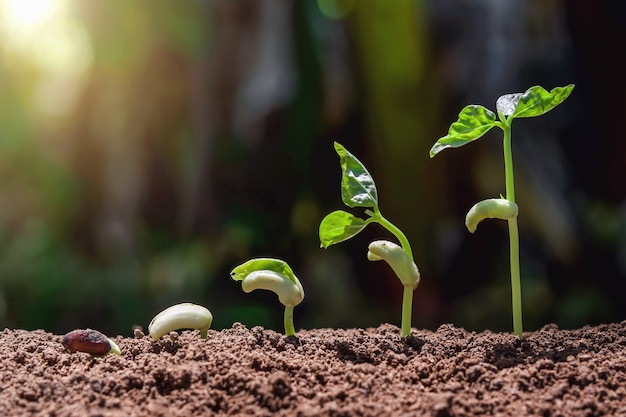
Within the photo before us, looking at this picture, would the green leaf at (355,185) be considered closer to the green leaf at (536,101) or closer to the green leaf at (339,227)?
the green leaf at (339,227)

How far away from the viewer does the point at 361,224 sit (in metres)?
1.15

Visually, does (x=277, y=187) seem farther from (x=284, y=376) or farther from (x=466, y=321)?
(x=284, y=376)

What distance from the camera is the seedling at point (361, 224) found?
1127 millimetres

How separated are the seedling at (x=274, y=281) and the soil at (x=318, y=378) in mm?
69

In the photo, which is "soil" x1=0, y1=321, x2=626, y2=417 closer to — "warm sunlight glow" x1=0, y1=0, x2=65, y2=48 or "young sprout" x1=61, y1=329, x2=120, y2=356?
"young sprout" x1=61, y1=329, x2=120, y2=356

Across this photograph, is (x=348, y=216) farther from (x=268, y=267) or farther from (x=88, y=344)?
(x=88, y=344)

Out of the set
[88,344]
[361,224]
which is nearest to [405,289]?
[361,224]

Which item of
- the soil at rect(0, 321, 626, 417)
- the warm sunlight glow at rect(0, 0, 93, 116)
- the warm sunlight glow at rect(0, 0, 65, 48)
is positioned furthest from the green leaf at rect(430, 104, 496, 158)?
the warm sunlight glow at rect(0, 0, 65, 48)

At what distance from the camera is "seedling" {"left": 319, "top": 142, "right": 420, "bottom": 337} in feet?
3.70

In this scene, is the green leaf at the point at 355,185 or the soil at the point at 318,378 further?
the green leaf at the point at 355,185

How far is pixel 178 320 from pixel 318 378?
0.29 metres

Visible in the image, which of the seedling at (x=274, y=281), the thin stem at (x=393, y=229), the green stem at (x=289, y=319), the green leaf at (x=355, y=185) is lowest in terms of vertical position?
the green stem at (x=289, y=319)

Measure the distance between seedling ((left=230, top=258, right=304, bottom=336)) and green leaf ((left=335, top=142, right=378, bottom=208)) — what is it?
6.9 inches

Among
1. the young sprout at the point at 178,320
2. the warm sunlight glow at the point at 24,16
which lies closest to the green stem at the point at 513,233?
the young sprout at the point at 178,320
